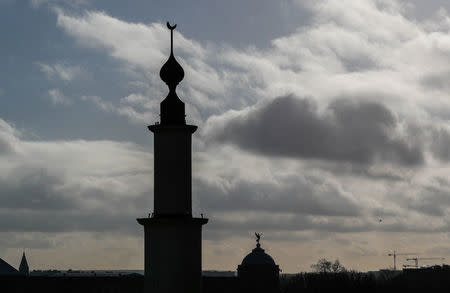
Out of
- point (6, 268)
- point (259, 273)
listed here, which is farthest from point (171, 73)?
point (6, 268)

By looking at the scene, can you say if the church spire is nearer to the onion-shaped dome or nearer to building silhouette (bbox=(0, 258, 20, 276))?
the onion-shaped dome

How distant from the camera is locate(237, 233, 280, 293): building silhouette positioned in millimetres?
104250

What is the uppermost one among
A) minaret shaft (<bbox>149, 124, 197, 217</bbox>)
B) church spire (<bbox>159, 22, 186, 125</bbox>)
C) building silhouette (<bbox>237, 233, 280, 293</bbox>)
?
church spire (<bbox>159, 22, 186, 125</bbox>)

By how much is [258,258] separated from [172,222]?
72024 millimetres

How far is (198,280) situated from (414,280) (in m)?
94.9

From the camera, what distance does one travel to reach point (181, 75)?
38.6 meters

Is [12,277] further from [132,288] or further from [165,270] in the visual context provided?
[165,270]

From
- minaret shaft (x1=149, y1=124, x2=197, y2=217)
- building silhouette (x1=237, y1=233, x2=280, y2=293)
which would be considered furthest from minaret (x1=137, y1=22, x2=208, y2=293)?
building silhouette (x1=237, y1=233, x2=280, y2=293)

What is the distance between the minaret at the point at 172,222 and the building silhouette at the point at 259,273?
6786 centimetres

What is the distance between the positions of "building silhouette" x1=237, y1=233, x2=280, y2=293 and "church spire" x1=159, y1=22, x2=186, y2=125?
67484mm

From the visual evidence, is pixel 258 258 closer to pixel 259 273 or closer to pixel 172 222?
pixel 259 273

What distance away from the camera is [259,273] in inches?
4161

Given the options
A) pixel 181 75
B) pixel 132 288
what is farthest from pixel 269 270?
pixel 181 75

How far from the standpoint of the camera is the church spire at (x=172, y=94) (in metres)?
37.2
